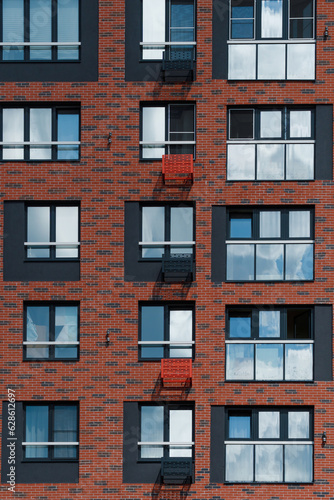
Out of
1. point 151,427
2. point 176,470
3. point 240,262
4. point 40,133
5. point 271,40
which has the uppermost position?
point 271,40

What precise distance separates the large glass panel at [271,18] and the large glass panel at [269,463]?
1058 cm

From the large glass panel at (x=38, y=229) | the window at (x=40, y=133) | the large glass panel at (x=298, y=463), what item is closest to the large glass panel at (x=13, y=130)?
the window at (x=40, y=133)

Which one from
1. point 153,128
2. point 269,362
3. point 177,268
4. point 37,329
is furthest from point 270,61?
point 37,329

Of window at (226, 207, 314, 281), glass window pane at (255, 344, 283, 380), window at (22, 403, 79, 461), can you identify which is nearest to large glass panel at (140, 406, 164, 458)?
window at (22, 403, 79, 461)

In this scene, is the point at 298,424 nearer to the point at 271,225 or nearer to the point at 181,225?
the point at 271,225

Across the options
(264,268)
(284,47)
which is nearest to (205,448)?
(264,268)

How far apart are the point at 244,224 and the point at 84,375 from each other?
5.63 meters

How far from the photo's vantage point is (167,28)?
13.6 metres

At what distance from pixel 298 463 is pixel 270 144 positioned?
8130mm

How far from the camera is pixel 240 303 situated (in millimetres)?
13117

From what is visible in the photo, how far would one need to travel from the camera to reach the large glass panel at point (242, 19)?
13.5 meters

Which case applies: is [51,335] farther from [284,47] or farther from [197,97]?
[284,47]

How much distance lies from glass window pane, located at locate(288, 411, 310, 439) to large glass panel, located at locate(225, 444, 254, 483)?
1.12 m

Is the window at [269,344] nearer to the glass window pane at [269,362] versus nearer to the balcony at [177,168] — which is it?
the glass window pane at [269,362]
